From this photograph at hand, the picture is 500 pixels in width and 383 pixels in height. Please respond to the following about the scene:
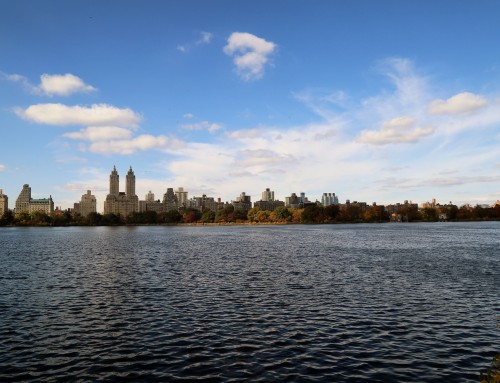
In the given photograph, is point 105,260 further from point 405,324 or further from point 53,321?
point 405,324

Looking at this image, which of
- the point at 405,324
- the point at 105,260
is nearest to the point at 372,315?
the point at 405,324

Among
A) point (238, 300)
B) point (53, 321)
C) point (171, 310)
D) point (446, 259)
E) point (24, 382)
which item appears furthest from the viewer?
point (446, 259)

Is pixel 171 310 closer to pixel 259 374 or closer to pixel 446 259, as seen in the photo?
pixel 259 374

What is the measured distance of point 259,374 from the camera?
70.3 feet

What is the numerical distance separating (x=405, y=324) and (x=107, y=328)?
2328 centimetres

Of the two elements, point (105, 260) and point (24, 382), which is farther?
point (105, 260)

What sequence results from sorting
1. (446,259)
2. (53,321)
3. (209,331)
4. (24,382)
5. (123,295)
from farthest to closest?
(446,259), (123,295), (53,321), (209,331), (24,382)

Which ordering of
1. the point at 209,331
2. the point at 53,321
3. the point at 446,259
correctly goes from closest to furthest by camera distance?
the point at 209,331 → the point at 53,321 → the point at 446,259

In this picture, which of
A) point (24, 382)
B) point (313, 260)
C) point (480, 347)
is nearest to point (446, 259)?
point (313, 260)

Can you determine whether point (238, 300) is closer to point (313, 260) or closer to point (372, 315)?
point (372, 315)

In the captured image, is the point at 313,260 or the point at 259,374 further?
the point at 313,260

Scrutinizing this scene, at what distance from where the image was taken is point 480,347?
25438 mm

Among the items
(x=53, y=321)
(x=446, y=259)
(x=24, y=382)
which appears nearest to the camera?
(x=24, y=382)

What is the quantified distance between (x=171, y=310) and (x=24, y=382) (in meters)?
15.9
